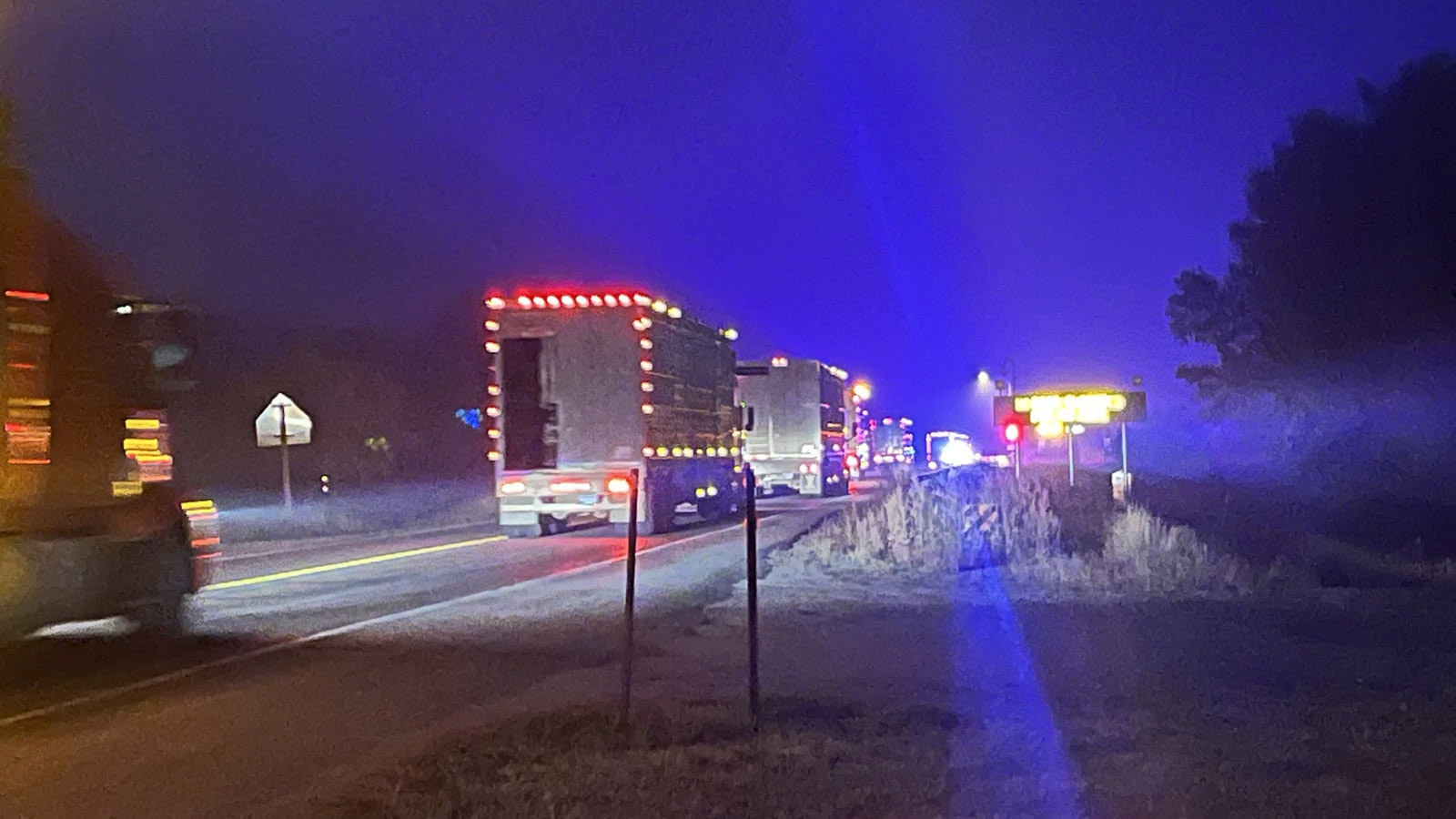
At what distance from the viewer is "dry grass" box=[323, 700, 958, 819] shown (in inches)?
260

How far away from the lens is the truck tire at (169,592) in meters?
12.9

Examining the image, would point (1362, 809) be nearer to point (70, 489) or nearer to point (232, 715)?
point (232, 715)

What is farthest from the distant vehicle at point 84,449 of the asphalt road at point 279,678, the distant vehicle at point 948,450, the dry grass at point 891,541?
the distant vehicle at point 948,450

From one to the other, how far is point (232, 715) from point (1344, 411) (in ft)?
96.6

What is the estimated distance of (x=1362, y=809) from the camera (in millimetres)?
6414

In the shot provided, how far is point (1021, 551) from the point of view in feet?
59.1

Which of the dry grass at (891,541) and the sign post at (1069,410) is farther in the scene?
the sign post at (1069,410)

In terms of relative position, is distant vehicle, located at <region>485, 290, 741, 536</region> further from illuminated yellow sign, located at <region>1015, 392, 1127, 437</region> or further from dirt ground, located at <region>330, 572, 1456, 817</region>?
dirt ground, located at <region>330, 572, 1456, 817</region>

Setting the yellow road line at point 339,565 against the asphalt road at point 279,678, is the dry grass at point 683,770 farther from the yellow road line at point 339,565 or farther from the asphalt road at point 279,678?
the yellow road line at point 339,565

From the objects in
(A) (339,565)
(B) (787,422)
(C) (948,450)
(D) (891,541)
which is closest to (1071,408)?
(B) (787,422)

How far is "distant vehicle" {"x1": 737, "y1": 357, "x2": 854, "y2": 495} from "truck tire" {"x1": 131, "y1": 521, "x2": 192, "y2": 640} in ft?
99.9

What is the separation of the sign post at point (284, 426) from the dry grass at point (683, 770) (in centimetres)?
2324

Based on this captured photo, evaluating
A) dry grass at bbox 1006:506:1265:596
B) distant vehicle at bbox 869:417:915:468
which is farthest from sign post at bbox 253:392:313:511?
distant vehicle at bbox 869:417:915:468

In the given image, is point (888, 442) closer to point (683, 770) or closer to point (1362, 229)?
point (1362, 229)
